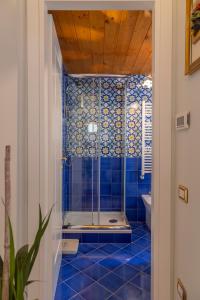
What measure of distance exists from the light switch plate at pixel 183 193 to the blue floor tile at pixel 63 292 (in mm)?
1552

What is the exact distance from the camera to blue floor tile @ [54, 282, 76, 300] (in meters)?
2.27

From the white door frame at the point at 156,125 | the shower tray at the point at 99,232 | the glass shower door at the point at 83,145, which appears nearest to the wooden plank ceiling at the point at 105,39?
the glass shower door at the point at 83,145

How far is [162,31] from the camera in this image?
1.55m

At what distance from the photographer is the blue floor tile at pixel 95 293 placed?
228 cm

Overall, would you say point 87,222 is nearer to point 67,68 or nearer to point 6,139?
point 67,68

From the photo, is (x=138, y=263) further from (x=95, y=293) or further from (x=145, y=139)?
(x=145, y=139)

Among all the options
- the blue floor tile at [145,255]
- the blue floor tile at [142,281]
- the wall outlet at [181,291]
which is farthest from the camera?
the blue floor tile at [145,255]

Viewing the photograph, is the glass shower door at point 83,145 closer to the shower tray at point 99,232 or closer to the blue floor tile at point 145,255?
the shower tray at point 99,232

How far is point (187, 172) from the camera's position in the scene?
135 centimetres

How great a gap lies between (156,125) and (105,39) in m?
1.50

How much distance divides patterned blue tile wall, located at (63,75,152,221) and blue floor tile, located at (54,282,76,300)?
1.76m

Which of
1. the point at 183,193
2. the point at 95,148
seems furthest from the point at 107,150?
the point at 183,193

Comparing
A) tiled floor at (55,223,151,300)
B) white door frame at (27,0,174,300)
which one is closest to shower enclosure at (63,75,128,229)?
tiled floor at (55,223,151,300)

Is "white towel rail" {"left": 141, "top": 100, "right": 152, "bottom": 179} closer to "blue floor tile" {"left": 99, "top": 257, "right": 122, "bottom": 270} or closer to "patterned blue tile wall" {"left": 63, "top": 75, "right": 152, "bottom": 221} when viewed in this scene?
"patterned blue tile wall" {"left": 63, "top": 75, "right": 152, "bottom": 221}
